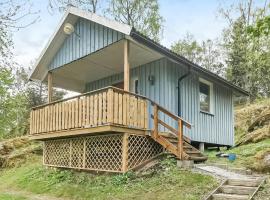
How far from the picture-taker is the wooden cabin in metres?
9.96

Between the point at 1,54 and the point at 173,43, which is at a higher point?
the point at 173,43

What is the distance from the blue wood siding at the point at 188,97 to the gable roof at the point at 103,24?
0.62m

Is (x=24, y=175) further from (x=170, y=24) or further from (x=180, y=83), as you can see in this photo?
(x=170, y=24)

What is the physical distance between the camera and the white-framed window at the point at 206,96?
14039 mm

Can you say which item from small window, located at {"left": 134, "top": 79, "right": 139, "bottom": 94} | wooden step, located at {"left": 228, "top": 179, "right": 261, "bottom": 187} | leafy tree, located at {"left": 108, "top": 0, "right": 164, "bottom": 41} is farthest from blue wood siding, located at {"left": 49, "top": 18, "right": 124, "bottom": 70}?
leafy tree, located at {"left": 108, "top": 0, "right": 164, "bottom": 41}

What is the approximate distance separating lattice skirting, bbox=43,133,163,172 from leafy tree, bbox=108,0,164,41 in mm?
18528

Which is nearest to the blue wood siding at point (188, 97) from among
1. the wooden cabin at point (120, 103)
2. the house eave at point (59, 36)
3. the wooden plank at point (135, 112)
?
the wooden cabin at point (120, 103)

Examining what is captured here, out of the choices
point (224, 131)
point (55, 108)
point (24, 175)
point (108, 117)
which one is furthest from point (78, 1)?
point (224, 131)

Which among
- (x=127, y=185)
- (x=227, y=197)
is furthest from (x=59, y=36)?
(x=227, y=197)

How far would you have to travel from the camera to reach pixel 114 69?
13875mm

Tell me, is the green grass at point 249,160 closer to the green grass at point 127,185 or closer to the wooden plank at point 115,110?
the green grass at point 127,185

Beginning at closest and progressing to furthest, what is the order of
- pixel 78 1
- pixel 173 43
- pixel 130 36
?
pixel 78 1 → pixel 130 36 → pixel 173 43

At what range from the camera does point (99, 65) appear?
1351 cm

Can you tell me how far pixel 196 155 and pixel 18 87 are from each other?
2866 cm
